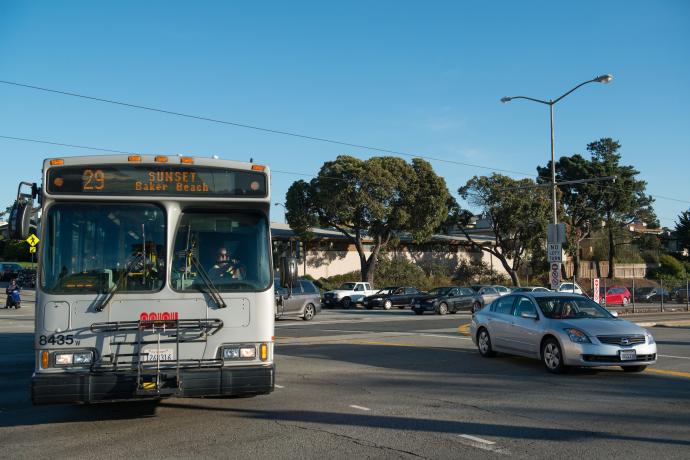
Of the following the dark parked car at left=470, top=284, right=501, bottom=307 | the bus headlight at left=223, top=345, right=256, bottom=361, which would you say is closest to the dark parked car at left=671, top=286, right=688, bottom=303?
the dark parked car at left=470, top=284, right=501, bottom=307

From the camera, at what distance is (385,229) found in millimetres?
46062

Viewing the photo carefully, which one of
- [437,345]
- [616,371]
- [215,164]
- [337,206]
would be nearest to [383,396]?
[215,164]

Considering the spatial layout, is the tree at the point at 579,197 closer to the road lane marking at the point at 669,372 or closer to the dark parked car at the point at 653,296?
the dark parked car at the point at 653,296

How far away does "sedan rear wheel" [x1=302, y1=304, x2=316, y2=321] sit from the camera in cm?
2762

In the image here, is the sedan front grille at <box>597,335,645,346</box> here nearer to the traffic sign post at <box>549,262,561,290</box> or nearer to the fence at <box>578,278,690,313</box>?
the traffic sign post at <box>549,262,561,290</box>

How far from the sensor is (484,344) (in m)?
14.5

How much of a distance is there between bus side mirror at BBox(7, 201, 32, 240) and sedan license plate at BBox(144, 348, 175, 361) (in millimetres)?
2042

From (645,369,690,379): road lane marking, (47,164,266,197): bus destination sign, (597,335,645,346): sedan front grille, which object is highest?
(47,164,266,197): bus destination sign

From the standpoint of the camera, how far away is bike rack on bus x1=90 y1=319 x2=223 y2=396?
722 cm

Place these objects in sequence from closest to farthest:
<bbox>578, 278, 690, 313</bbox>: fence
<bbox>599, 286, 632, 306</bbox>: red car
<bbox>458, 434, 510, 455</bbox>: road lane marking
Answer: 1. <bbox>458, 434, 510, 455</bbox>: road lane marking
2. <bbox>578, 278, 690, 313</bbox>: fence
3. <bbox>599, 286, 632, 306</bbox>: red car

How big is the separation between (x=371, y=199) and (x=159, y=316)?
36.6m

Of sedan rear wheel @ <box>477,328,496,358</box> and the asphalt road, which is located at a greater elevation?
sedan rear wheel @ <box>477,328,496,358</box>

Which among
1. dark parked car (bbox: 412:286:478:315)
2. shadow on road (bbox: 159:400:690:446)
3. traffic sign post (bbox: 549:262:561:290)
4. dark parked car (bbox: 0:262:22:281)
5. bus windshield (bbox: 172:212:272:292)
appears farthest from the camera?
dark parked car (bbox: 0:262:22:281)

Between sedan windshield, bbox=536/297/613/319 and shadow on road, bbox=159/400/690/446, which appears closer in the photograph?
shadow on road, bbox=159/400/690/446
